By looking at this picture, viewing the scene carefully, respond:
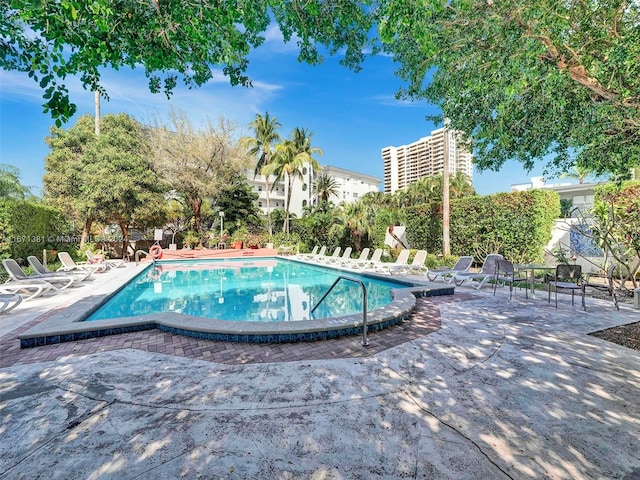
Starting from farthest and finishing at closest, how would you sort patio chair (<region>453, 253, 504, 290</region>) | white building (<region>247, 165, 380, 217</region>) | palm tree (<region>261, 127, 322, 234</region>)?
white building (<region>247, 165, 380, 217</region>), palm tree (<region>261, 127, 322, 234</region>), patio chair (<region>453, 253, 504, 290</region>)

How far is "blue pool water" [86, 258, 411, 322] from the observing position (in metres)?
8.17

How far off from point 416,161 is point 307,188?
8077cm

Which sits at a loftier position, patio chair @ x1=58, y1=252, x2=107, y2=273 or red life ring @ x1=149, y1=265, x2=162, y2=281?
patio chair @ x1=58, y1=252, x2=107, y2=273

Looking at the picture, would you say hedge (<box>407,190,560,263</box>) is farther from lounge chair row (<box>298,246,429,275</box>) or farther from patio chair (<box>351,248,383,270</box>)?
patio chair (<box>351,248,383,270</box>)

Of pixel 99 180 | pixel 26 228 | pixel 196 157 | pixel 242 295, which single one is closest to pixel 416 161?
pixel 196 157

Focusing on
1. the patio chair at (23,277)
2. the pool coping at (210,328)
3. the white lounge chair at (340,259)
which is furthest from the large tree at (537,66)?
the white lounge chair at (340,259)

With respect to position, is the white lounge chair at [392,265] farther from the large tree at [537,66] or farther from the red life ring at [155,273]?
the red life ring at [155,273]

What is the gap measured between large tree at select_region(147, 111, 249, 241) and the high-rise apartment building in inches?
3091

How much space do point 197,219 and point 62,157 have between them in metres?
9.31

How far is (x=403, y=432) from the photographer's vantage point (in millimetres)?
2574

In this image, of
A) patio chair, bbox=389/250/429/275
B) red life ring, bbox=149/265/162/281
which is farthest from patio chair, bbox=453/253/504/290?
red life ring, bbox=149/265/162/281

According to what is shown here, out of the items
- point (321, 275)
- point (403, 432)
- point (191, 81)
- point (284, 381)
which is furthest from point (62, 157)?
point (403, 432)

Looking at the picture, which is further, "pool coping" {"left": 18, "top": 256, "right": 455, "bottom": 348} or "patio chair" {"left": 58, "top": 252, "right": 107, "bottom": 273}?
"patio chair" {"left": 58, "top": 252, "right": 107, "bottom": 273}

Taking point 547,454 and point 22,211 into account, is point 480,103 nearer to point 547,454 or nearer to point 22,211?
point 547,454
